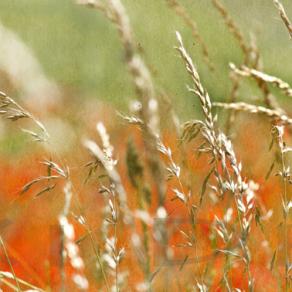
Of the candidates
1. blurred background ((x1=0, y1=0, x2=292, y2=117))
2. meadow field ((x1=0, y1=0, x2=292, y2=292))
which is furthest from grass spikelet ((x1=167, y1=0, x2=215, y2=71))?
blurred background ((x1=0, y1=0, x2=292, y2=117))

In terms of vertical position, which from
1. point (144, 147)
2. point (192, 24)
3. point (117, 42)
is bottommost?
point (117, 42)

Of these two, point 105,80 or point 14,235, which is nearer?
point 14,235

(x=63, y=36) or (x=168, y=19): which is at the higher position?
(x=168, y=19)

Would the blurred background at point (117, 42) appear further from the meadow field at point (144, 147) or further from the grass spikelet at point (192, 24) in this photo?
the grass spikelet at point (192, 24)

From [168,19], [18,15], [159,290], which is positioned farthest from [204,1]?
[159,290]

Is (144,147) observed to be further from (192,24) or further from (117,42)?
(117,42)

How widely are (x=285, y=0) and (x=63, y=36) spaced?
93cm

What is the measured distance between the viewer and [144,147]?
4.88 feet

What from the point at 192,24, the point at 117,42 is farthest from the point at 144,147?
the point at 117,42

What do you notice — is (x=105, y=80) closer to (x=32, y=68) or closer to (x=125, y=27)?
(x=32, y=68)

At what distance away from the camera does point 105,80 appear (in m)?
3.22

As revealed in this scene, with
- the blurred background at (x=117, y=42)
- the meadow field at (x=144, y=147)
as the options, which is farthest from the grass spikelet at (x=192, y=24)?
the blurred background at (x=117, y=42)

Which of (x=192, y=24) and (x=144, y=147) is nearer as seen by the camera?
(x=192, y=24)

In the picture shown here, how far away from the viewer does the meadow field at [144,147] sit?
1314mm
